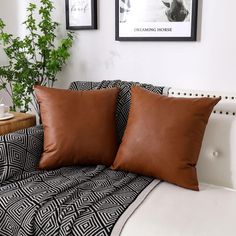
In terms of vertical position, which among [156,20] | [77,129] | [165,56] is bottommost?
[77,129]

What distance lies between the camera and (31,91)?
7.52ft

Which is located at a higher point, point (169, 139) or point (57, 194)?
point (169, 139)

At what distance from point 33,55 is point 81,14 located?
427 millimetres

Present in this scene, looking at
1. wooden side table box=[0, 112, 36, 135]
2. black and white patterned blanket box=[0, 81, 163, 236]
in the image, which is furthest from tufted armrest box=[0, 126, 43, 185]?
wooden side table box=[0, 112, 36, 135]

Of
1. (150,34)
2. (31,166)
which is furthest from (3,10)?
(31,166)

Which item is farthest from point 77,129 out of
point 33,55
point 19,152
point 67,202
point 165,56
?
point 33,55

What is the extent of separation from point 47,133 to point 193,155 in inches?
29.2

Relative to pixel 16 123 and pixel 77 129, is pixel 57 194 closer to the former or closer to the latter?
pixel 77 129

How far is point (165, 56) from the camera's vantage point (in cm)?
203

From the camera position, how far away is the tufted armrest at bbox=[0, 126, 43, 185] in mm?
1577

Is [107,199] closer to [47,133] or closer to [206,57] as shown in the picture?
[47,133]

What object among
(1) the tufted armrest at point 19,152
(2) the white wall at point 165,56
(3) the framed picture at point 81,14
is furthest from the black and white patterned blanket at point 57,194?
(3) the framed picture at point 81,14

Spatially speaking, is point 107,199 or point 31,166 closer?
point 107,199

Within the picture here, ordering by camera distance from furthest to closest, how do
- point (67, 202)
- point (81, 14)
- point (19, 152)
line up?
point (81, 14), point (19, 152), point (67, 202)
